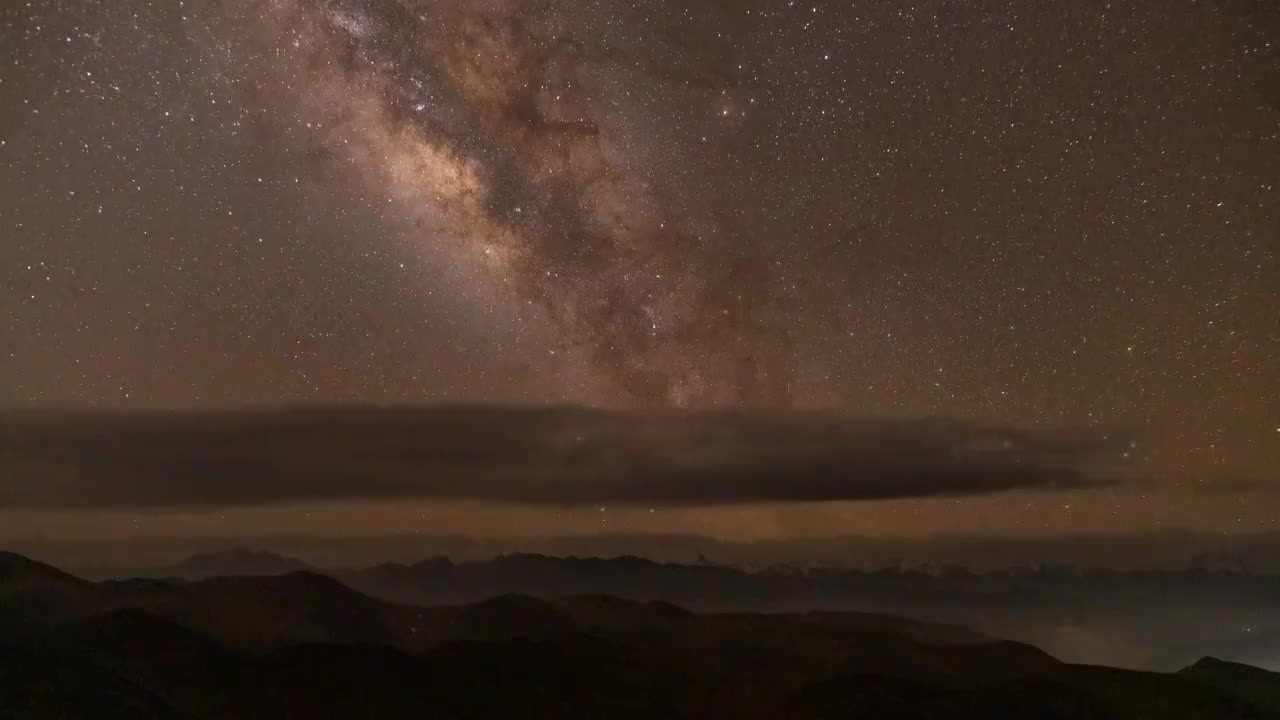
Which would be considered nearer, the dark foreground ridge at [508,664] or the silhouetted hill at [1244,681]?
the dark foreground ridge at [508,664]

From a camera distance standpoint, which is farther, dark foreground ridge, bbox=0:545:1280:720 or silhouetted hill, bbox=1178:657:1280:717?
silhouetted hill, bbox=1178:657:1280:717

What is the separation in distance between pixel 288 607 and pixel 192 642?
3566 mm

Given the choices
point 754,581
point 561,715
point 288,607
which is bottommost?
point 561,715

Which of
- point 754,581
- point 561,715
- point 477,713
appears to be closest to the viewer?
point 754,581

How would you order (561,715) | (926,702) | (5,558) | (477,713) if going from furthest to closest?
(5,558)
(926,702)
(561,715)
(477,713)

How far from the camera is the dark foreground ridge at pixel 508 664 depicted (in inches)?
625

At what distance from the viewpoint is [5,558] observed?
69.5 ft

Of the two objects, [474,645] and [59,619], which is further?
[474,645]

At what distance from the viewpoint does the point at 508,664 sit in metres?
18.2

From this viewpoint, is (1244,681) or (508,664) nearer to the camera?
(508,664)

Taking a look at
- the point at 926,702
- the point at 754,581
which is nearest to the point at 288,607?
the point at 754,581

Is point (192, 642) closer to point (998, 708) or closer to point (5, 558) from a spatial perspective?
point (5, 558)

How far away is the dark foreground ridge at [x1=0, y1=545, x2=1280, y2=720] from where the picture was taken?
52.1 ft

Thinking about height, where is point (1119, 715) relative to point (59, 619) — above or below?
below
